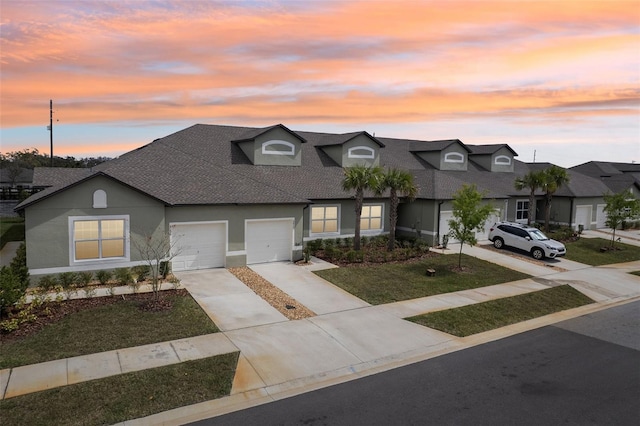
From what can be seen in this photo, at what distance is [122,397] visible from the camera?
9305mm

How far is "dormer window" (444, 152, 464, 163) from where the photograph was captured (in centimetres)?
3509

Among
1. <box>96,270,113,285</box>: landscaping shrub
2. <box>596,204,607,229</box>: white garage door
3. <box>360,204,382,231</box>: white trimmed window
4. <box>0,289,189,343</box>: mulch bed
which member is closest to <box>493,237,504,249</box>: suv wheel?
<box>360,204,382,231</box>: white trimmed window

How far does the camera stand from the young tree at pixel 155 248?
1805cm

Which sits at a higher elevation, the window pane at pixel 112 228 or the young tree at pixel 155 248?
the window pane at pixel 112 228

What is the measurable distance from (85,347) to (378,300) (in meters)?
10.2

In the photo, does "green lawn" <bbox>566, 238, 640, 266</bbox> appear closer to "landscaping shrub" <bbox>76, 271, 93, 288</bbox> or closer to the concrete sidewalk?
the concrete sidewalk

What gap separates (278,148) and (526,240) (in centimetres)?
1652

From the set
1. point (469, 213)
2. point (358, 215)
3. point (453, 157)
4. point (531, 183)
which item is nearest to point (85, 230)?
point (358, 215)

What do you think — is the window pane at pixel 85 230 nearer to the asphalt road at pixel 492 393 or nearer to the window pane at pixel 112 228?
the window pane at pixel 112 228

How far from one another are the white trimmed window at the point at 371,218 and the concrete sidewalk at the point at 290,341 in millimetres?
8267

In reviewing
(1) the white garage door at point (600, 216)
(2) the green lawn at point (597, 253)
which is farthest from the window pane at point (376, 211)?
(1) the white garage door at point (600, 216)

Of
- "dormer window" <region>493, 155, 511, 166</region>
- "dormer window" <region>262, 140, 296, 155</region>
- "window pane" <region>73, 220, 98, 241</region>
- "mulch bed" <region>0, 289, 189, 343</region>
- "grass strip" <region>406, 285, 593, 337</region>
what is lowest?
"grass strip" <region>406, 285, 593, 337</region>

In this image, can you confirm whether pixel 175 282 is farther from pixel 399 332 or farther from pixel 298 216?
pixel 399 332

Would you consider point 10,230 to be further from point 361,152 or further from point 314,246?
point 361,152
